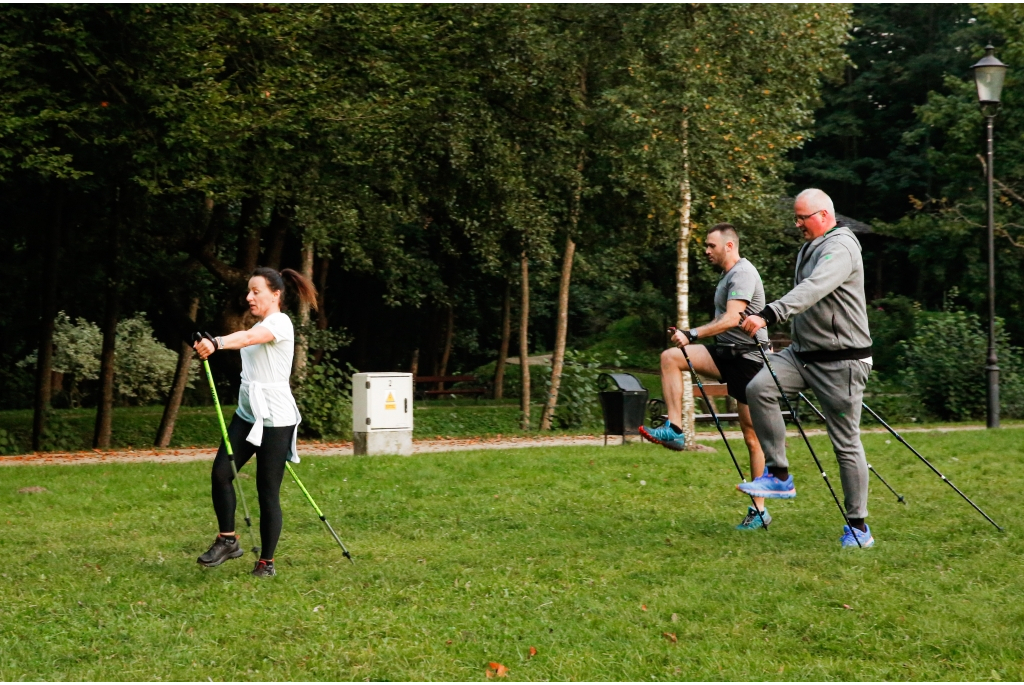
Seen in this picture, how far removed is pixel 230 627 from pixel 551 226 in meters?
15.8

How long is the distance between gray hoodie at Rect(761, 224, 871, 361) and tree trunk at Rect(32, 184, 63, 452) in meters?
16.4

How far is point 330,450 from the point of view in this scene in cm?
1722

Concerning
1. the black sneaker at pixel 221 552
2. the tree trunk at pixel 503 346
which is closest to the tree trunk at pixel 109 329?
the tree trunk at pixel 503 346

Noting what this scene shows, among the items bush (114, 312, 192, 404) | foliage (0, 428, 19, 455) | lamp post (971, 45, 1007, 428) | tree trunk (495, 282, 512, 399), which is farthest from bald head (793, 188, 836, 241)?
bush (114, 312, 192, 404)

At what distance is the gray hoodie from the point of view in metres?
7.75

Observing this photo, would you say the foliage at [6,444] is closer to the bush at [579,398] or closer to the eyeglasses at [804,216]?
the bush at [579,398]

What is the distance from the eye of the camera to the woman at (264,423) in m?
7.16

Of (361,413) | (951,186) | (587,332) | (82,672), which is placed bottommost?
(82,672)

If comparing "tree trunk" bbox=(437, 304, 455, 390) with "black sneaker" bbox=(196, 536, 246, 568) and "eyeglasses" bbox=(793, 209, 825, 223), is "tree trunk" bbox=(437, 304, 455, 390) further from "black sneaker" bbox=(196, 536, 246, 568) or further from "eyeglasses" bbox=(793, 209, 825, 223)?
"black sneaker" bbox=(196, 536, 246, 568)

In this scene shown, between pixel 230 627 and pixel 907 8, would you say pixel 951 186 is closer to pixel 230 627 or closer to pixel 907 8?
pixel 907 8

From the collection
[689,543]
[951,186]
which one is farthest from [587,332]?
[689,543]

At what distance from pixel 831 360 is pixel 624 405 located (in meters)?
8.57

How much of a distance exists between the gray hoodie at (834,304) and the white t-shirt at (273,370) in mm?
3306

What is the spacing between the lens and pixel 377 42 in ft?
56.0
